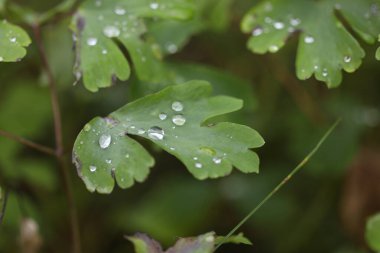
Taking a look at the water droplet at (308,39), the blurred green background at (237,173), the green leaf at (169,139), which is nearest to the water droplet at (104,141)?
the green leaf at (169,139)

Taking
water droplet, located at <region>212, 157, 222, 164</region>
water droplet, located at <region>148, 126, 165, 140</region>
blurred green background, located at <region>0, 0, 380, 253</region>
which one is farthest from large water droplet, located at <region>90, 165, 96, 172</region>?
blurred green background, located at <region>0, 0, 380, 253</region>

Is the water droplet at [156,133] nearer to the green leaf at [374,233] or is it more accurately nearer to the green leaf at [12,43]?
the green leaf at [12,43]

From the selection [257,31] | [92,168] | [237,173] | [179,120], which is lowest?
[237,173]

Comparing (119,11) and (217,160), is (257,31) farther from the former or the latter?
(217,160)

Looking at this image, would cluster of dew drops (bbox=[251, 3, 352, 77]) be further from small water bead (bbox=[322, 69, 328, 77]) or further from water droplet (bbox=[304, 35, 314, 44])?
small water bead (bbox=[322, 69, 328, 77])

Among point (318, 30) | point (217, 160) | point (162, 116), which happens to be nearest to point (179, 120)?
point (162, 116)
